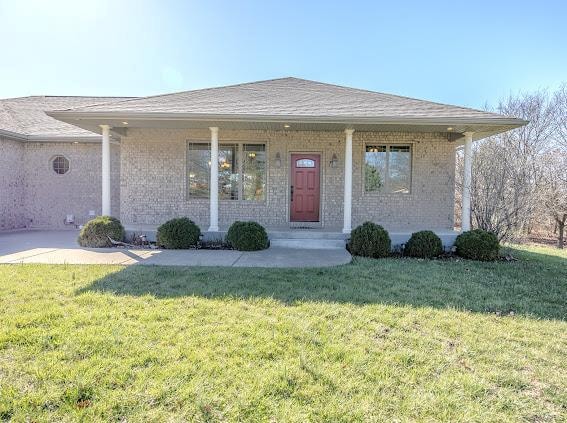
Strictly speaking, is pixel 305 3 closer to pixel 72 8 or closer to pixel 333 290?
pixel 72 8

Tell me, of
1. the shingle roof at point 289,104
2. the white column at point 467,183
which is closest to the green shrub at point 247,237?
the shingle roof at point 289,104

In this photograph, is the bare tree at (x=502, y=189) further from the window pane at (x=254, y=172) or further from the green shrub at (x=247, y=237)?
the window pane at (x=254, y=172)

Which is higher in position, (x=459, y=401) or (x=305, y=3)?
(x=305, y=3)

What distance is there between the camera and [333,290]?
495 centimetres

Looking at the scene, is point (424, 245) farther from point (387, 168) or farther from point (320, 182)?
point (320, 182)

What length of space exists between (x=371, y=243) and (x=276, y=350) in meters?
5.00

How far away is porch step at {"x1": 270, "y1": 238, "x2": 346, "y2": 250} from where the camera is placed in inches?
336

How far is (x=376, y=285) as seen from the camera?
209 inches

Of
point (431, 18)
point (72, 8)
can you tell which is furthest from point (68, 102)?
point (431, 18)

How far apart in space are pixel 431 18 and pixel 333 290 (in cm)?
1104

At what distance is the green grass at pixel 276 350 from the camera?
2316 mm

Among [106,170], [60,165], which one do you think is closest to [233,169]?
[106,170]

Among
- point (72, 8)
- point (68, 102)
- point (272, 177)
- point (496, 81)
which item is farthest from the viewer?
point (496, 81)

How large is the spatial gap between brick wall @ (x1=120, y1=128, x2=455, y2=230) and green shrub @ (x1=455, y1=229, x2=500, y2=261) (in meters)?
2.45
